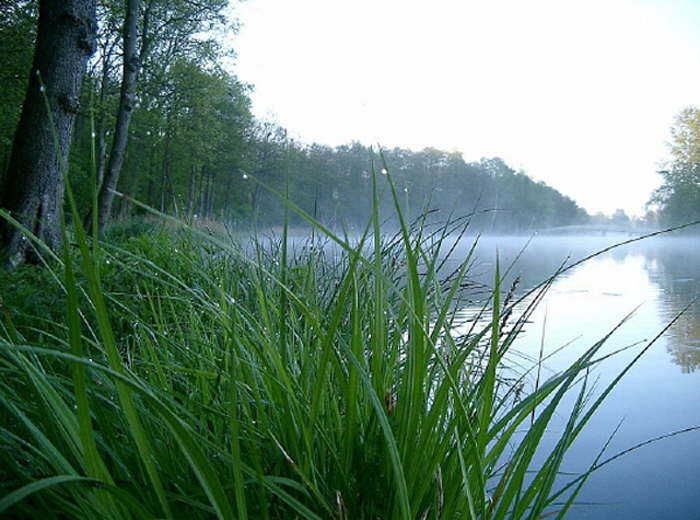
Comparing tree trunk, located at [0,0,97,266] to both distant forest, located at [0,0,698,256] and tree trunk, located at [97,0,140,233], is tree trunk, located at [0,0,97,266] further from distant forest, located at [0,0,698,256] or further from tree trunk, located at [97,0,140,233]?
tree trunk, located at [97,0,140,233]

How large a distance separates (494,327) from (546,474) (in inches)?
10.5

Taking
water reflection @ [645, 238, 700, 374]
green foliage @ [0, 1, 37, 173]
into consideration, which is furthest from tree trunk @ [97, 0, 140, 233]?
water reflection @ [645, 238, 700, 374]

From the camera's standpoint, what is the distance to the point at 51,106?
10.9 feet

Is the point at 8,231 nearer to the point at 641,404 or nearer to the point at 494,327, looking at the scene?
the point at 494,327

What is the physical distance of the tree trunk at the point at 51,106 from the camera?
10.9 feet

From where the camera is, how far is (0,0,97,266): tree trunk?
10.9 feet

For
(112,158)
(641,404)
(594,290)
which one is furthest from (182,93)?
(641,404)

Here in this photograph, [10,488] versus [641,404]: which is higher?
[10,488]

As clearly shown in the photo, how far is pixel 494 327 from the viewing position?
54 cm

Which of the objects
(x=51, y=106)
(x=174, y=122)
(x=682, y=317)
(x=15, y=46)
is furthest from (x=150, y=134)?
(x=682, y=317)

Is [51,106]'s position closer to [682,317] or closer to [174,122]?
[682,317]

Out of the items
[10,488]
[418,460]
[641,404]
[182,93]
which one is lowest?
[641,404]

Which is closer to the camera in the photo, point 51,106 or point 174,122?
point 51,106

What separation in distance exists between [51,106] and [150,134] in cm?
1272
